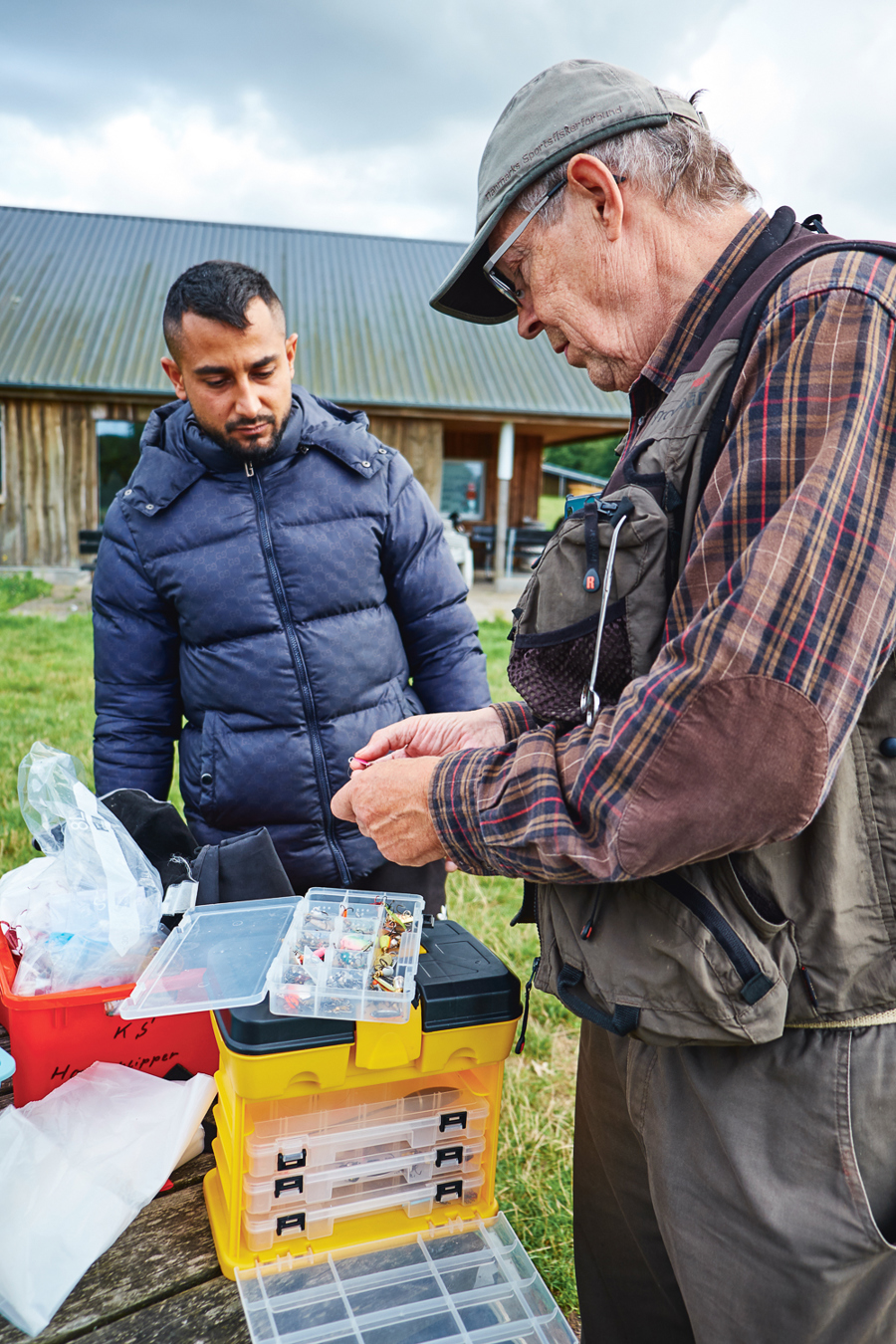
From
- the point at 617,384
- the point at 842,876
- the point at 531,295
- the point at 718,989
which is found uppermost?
the point at 531,295

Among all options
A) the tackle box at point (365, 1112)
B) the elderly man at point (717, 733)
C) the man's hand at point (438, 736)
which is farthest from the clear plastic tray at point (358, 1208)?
the man's hand at point (438, 736)

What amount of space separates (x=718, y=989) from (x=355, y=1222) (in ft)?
2.80

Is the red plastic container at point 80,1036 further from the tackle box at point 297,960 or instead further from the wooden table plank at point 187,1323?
the wooden table plank at point 187,1323

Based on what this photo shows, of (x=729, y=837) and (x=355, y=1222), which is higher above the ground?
(x=729, y=837)

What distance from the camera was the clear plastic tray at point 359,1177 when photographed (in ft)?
4.81

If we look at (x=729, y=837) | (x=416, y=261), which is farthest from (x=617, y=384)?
(x=416, y=261)

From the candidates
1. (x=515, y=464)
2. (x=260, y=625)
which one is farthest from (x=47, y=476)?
(x=260, y=625)

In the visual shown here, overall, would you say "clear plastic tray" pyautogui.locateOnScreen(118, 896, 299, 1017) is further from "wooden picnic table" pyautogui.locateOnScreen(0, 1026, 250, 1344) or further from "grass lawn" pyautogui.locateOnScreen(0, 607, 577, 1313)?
"grass lawn" pyautogui.locateOnScreen(0, 607, 577, 1313)

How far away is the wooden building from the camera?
1525 cm

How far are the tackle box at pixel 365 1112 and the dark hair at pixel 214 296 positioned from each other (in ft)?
5.80

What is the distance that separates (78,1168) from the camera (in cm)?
153

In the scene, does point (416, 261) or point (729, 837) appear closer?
point (729, 837)

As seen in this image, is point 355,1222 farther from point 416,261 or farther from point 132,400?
point 416,261

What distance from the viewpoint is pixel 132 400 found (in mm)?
15156
